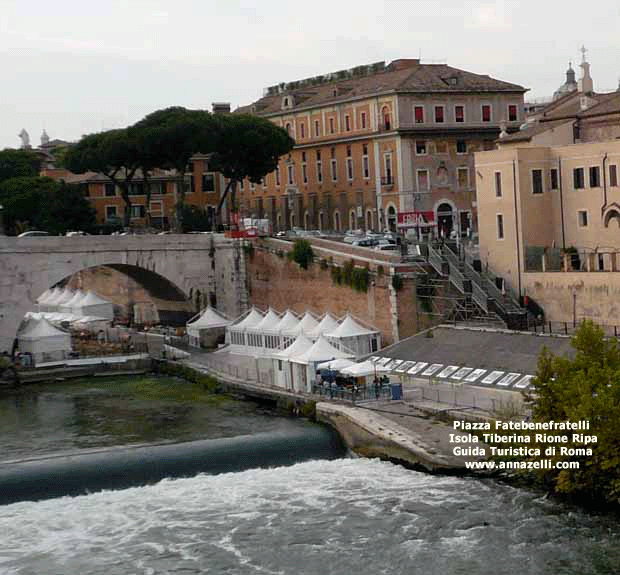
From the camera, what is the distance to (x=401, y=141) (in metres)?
56.9

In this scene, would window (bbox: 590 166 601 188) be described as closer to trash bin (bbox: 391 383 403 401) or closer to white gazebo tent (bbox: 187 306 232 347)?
trash bin (bbox: 391 383 403 401)

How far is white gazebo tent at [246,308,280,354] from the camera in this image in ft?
151

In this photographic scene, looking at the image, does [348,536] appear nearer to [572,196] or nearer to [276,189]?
[572,196]

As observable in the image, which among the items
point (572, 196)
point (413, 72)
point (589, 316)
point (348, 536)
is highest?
point (413, 72)

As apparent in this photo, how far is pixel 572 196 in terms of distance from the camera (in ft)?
137

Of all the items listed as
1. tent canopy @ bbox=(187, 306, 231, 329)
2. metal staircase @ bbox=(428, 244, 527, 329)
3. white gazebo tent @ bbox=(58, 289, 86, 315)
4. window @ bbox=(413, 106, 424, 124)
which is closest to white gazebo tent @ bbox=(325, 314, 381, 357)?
metal staircase @ bbox=(428, 244, 527, 329)

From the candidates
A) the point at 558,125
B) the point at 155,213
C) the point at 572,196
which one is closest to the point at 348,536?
the point at 572,196

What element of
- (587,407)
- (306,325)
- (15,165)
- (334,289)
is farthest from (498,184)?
(15,165)

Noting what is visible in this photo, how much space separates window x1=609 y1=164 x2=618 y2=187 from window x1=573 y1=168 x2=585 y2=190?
4.14 feet

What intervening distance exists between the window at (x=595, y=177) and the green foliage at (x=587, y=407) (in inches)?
537

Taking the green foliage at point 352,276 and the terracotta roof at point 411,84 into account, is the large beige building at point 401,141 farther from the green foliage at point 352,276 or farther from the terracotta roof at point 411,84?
the green foliage at point 352,276

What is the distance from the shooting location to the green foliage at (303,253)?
49122 millimetres

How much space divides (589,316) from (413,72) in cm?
2294

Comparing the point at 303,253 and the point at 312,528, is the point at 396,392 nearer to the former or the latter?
the point at 312,528
